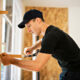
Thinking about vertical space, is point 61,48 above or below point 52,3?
below

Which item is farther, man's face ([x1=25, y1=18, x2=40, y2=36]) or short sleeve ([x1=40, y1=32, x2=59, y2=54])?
man's face ([x1=25, y1=18, x2=40, y2=36])

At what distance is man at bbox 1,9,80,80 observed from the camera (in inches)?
45.5

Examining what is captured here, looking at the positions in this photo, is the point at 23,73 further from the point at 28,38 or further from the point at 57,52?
the point at 57,52

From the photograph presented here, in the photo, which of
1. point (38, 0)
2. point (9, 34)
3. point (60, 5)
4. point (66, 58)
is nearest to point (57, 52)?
point (66, 58)

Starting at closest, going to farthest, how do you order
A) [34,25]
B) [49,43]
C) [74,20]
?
[49,43] → [34,25] → [74,20]

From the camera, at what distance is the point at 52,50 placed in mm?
Result: 1185

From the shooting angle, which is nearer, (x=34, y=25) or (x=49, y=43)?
(x=49, y=43)

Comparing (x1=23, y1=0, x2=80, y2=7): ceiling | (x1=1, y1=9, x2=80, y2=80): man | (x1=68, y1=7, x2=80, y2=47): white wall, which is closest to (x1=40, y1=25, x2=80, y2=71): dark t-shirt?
(x1=1, y1=9, x2=80, y2=80): man

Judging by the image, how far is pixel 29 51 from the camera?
166cm

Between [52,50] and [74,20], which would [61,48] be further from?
[74,20]

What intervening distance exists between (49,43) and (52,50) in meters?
0.07

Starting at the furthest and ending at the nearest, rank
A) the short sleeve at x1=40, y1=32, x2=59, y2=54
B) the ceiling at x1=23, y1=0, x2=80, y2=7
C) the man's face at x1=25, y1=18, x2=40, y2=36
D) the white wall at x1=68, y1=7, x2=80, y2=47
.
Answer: the white wall at x1=68, y1=7, x2=80, y2=47, the ceiling at x1=23, y1=0, x2=80, y2=7, the man's face at x1=25, y1=18, x2=40, y2=36, the short sleeve at x1=40, y1=32, x2=59, y2=54

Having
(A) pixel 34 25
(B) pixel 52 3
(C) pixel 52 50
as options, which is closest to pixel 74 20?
(B) pixel 52 3

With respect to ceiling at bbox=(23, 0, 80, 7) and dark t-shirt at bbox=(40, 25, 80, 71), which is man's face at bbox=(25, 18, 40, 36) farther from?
ceiling at bbox=(23, 0, 80, 7)
